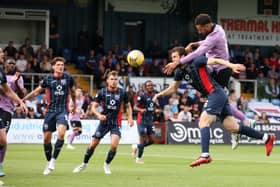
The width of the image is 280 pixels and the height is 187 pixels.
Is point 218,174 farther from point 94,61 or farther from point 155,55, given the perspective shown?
point 155,55

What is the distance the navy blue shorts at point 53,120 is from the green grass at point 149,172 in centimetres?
95

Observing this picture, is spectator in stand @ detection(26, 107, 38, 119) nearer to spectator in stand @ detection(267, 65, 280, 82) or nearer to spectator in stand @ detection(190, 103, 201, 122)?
spectator in stand @ detection(190, 103, 201, 122)

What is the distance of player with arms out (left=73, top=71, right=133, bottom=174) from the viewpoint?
18.3 m

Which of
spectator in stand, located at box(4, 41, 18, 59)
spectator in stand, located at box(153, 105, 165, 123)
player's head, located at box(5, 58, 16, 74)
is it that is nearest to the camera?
player's head, located at box(5, 58, 16, 74)

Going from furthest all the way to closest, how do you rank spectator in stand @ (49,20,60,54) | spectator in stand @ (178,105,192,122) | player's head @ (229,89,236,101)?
spectator in stand @ (49,20,60,54) < player's head @ (229,89,236,101) < spectator in stand @ (178,105,192,122)

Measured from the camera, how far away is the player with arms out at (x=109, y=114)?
18281 millimetres

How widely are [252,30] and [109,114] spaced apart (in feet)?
93.4

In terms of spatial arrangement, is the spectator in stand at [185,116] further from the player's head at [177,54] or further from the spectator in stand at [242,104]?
the player's head at [177,54]

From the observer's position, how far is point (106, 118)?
60.7ft

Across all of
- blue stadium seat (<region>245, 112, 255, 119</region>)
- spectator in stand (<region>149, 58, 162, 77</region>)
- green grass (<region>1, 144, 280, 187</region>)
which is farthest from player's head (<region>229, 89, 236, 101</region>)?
green grass (<region>1, 144, 280, 187</region>)

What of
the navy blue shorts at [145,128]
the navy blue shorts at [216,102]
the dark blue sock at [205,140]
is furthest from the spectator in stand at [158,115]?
the dark blue sock at [205,140]

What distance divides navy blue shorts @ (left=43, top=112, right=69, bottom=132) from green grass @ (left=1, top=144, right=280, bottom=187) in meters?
0.95

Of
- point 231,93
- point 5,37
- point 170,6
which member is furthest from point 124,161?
point 170,6

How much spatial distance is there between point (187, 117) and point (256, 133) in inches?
800
